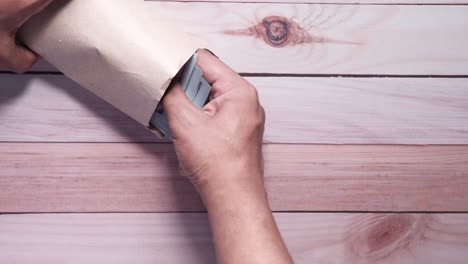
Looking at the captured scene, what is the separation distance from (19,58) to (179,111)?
0.77 feet

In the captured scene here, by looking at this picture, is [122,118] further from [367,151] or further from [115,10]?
[367,151]

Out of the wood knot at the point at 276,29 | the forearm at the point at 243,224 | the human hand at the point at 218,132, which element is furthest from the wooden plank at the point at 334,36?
the forearm at the point at 243,224

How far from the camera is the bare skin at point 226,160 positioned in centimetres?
66

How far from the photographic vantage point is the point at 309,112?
0.81 metres

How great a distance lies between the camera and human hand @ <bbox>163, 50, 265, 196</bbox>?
0.67 meters

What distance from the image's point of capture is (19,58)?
0.71 metres

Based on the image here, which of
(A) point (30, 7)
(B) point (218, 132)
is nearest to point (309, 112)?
(B) point (218, 132)

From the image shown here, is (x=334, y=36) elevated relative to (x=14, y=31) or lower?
elevated

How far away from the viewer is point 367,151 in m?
0.81

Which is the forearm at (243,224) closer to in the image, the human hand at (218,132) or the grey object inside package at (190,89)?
the human hand at (218,132)

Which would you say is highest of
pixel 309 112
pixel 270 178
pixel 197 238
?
pixel 309 112

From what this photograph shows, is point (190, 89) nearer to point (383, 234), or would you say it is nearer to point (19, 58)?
point (19, 58)

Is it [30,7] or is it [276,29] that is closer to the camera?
[30,7]

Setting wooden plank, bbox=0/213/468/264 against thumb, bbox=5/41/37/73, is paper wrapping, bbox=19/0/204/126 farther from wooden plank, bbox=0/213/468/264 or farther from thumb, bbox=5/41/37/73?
wooden plank, bbox=0/213/468/264
